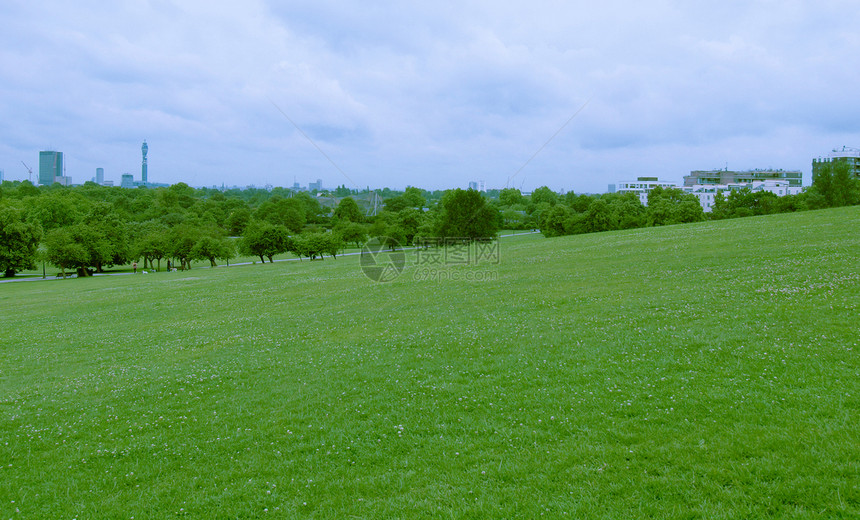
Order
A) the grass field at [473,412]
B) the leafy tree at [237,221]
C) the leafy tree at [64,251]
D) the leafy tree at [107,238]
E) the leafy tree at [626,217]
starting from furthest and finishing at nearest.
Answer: the leafy tree at [237,221] → the leafy tree at [626,217] → the leafy tree at [107,238] → the leafy tree at [64,251] → the grass field at [473,412]

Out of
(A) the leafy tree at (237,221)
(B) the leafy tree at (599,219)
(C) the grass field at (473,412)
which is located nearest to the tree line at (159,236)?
(A) the leafy tree at (237,221)

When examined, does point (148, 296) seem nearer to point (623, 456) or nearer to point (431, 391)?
point (431, 391)

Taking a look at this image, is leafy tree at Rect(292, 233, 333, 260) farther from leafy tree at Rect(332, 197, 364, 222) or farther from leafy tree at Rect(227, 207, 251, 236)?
leafy tree at Rect(227, 207, 251, 236)

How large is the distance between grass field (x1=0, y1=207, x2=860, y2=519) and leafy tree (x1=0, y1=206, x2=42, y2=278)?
65.4m

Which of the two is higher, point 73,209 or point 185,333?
point 73,209

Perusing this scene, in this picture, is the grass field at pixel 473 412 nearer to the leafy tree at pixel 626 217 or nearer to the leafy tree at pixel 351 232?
the leafy tree at pixel 626 217

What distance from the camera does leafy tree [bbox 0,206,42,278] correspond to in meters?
66.8

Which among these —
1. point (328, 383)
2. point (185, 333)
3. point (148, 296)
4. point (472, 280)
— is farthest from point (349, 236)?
point (328, 383)

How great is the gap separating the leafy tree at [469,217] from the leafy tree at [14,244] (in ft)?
200

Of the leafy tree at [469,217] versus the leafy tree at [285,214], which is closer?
the leafy tree at [469,217]

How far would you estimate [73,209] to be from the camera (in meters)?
112

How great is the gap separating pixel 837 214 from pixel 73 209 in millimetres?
139421

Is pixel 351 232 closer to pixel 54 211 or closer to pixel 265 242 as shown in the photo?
pixel 265 242

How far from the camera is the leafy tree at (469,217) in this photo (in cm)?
6544
